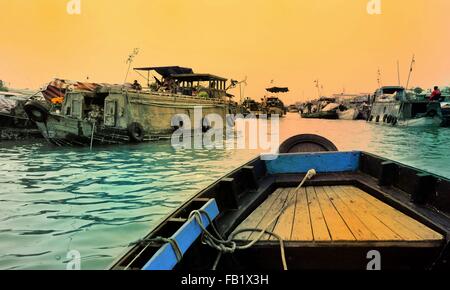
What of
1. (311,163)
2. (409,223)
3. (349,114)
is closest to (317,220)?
(409,223)

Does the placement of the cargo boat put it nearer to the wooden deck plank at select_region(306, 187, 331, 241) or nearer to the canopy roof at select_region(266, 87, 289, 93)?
the wooden deck plank at select_region(306, 187, 331, 241)

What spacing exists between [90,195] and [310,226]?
6.07 metres

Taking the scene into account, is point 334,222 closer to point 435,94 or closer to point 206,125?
point 206,125

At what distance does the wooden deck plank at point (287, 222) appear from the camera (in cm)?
387

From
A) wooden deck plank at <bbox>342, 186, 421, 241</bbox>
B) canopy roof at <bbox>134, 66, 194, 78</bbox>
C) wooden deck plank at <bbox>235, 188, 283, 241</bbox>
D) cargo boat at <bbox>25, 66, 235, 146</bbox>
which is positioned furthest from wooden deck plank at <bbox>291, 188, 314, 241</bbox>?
canopy roof at <bbox>134, 66, 194, 78</bbox>

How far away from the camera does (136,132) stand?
20.4 m

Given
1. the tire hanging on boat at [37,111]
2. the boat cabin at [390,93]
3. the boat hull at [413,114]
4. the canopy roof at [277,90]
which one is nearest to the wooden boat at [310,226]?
the tire hanging on boat at [37,111]

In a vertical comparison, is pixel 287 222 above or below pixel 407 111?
below

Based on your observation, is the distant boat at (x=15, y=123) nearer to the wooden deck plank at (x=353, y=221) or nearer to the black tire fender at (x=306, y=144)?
the black tire fender at (x=306, y=144)

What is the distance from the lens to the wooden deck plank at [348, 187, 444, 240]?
3713 mm

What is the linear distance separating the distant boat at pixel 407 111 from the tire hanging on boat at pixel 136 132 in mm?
28582

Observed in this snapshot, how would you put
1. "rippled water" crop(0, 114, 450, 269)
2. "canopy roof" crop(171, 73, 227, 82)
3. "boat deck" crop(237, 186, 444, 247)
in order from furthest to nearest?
"canopy roof" crop(171, 73, 227, 82) → "rippled water" crop(0, 114, 450, 269) → "boat deck" crop(237, 186, 444, 247)

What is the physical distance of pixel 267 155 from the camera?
23.8ft
